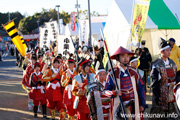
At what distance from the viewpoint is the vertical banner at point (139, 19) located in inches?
336

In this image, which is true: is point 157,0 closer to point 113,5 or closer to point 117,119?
point 113,5

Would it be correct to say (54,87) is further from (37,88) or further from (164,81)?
(164,81)

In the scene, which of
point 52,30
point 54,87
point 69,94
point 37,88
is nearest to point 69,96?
point 69,94

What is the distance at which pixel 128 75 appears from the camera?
4.64m

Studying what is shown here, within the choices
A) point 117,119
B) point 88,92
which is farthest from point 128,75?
point 88,92

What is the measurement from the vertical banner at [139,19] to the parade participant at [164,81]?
9.25 ft

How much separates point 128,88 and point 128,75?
21 centimetres

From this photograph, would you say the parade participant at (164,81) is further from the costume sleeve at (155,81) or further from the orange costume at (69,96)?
the orange costume at (69,96)

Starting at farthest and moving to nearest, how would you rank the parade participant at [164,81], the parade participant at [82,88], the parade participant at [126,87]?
the parade participant at [82,88] → the parade participant at [164,81] → the parade participant at [126,87]

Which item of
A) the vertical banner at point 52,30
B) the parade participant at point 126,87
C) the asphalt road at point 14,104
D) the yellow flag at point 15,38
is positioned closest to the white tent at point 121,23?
the asphalt road at point 14,104

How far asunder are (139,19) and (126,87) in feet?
14.6

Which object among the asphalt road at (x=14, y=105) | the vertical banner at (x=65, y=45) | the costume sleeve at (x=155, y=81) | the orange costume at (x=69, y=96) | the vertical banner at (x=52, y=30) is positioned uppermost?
the vertical banner at (x=52, y=30)

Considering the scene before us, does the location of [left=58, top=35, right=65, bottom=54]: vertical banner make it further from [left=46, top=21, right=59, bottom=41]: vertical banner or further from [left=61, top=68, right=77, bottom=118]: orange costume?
[left=61, top=68, right=77, bottom=118]: orange costume

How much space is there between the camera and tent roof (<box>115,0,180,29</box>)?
1115cm
